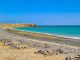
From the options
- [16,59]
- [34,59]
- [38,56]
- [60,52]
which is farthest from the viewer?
[60,52]

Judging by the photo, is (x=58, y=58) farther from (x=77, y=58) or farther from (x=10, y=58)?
(x=10, y=58)

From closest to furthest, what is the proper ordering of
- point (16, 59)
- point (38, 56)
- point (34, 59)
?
point (16, 59)
point (34, 59)
point (38, 56)

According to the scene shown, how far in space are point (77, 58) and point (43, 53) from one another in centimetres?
264

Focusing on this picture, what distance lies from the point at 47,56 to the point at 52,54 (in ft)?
1.78

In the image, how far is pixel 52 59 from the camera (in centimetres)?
1271

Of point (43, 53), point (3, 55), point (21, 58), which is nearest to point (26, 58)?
point (21, 58)

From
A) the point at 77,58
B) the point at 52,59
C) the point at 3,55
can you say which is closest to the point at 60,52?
the point at 52,59

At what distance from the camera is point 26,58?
39.8 ft

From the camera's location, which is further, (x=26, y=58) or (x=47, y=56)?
(x=47, y=56)

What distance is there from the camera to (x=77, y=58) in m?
11.7

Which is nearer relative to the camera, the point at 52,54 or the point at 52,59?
the point at 52,59

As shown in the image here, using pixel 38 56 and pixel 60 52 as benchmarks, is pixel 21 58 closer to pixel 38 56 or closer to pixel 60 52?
pixel 38 56

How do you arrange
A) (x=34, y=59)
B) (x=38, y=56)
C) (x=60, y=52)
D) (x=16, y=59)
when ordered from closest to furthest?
(x=16, y=59)
(x=34, y=59)
(x=38, y=56)
(x=60, y=52)

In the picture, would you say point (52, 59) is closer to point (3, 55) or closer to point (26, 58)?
point (26, 58)
